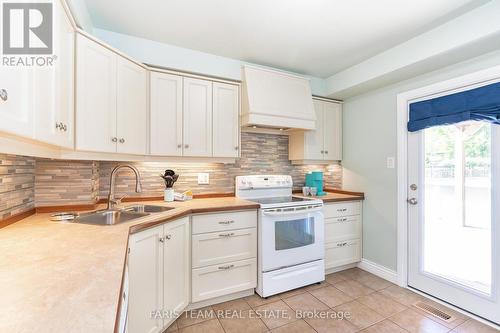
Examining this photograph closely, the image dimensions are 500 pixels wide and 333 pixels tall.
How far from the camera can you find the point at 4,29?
2.83ft

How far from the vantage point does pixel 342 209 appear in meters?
2.90

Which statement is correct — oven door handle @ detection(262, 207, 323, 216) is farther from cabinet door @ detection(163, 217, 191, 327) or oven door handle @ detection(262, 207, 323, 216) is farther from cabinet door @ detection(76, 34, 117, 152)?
cabinet door @ detection(76, 34, 117, 152)

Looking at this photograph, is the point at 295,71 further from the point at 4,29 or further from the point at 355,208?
the point at 4,29

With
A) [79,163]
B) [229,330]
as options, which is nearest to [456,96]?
[229,330]

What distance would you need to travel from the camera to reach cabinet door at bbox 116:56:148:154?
1.93 m

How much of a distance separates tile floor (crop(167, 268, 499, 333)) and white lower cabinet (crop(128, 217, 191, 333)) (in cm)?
26

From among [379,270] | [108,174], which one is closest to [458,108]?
[379,270]

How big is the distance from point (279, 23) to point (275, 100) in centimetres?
84

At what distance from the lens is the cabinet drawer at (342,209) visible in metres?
2.80

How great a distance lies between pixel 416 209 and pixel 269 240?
1.54 meters

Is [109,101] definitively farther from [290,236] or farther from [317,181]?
[317,181]

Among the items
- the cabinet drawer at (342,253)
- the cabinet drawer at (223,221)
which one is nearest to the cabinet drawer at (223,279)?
the cabinet drawer at (223,221)

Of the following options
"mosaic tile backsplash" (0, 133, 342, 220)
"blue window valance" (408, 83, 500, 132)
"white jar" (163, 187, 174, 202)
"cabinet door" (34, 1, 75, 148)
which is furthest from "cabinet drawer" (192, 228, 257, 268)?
"blue window valance" (408, 83, 500, 132)

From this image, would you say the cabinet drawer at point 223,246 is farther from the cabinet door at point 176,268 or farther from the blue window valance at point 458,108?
the blue window valance at point 458,108
